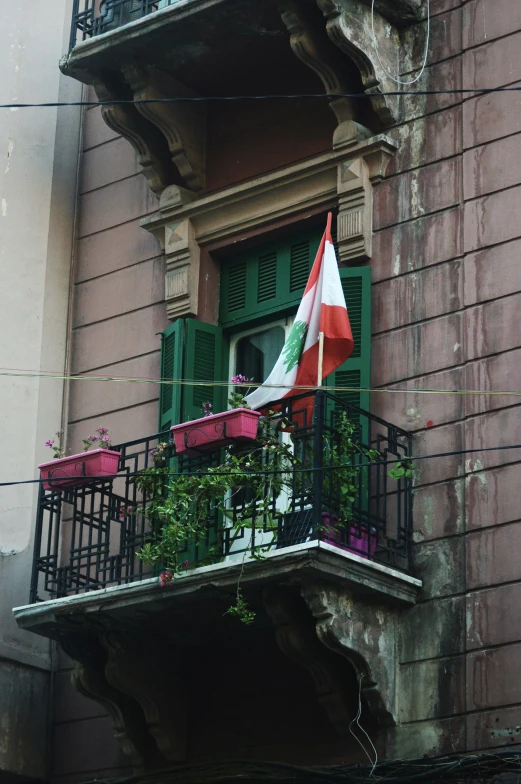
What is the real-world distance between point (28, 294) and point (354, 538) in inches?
168

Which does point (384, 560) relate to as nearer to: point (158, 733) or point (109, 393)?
point (158, 733)

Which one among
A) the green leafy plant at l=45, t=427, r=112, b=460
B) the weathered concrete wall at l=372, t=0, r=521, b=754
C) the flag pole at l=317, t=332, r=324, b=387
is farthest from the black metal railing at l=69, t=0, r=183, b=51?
the flag pole at l=317, t=332, r=324, b=387

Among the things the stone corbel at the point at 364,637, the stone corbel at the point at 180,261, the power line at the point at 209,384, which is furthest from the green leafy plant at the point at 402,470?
the stone corbel at the point at 180,261

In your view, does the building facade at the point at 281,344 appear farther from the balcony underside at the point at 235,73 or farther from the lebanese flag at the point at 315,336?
the lebanese flag at the point at 315,336

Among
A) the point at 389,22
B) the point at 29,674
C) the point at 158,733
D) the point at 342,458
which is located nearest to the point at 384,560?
the point at 342,458

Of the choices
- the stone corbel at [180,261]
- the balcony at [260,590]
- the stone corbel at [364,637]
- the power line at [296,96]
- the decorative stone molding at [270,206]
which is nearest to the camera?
the stone corbel at [364,637]

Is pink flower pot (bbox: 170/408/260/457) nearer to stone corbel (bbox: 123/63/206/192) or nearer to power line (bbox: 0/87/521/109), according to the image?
power line (bbox: 0/87/521/109)

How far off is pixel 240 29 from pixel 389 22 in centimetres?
122

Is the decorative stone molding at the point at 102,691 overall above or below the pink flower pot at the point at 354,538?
below

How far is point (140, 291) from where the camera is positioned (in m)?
14.6

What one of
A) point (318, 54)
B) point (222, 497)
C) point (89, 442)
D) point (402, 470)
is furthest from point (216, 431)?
point (318, 54)

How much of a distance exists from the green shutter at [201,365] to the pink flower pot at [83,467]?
0.98 metres

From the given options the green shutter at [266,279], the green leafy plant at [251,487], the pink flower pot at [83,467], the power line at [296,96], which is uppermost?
the power line at [296,96]

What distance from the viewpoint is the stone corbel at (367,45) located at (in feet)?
43.2
